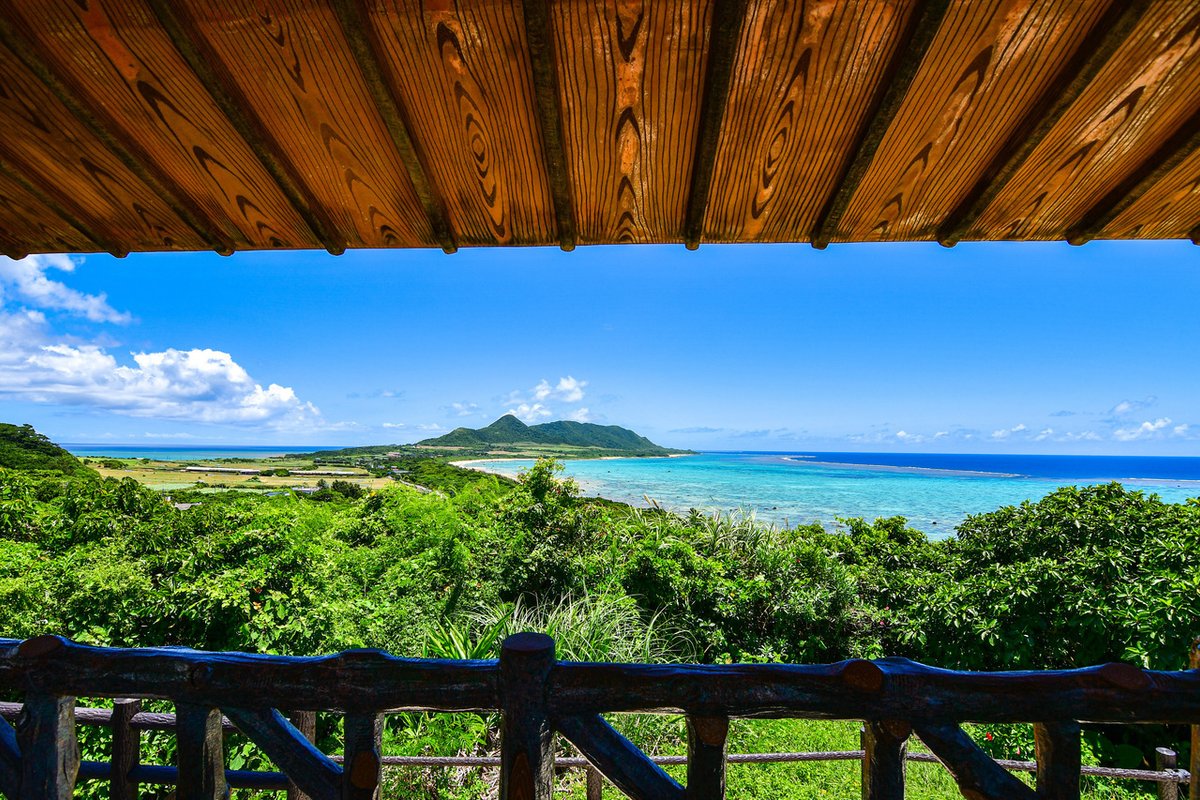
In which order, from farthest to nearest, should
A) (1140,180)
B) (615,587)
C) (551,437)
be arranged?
(551,437) < (615,587) < (1140,180)

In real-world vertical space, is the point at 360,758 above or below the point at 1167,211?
below

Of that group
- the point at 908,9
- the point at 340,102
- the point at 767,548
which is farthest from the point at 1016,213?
the point at 767,548

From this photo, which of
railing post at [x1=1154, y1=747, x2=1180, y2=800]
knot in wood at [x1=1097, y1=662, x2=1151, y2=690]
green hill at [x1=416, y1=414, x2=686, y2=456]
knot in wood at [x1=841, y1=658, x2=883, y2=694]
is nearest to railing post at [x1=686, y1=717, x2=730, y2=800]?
knot in wood at [x1=841, y1=658, x2=883, y2=694]

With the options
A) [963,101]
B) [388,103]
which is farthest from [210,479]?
[963,101]

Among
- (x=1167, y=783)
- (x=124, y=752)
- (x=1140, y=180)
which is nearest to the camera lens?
(x=1140, y=180)

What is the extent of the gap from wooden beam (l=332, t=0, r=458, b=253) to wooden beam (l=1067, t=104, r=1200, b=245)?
1.53m

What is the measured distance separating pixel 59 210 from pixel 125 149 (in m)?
0.43

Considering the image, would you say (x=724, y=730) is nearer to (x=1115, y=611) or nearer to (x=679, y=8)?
(x=679, y=8)

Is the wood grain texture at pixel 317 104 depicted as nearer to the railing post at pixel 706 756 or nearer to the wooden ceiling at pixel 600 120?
the wooden ceiling at pixel 600 120

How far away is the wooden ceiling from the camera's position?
32.7 inches

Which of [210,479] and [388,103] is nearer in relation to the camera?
[388,103]

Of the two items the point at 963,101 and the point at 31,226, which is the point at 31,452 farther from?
the point at 963,101

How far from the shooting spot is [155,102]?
1009 millimetres

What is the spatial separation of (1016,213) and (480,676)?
5.24 ft
